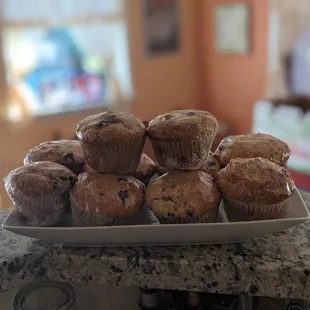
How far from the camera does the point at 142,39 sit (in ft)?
11.8

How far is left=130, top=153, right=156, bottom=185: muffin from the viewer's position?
718 mm

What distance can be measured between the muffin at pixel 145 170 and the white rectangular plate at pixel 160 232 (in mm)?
105

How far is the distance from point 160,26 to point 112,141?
3149mm

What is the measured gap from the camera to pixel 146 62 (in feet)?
12.1

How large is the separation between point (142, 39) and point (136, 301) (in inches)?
118

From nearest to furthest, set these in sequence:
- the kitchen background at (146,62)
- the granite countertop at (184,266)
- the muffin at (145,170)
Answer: the granite countertop at (184,266) → the muffin at (145,170) → the kitchen background at (146,62)

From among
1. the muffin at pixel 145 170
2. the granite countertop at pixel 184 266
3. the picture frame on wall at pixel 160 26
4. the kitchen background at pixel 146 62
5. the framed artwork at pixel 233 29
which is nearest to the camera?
the granite countertop at pixel 184 266

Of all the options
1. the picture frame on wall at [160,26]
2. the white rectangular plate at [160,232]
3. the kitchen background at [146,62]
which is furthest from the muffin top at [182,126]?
the picture frame on wall at [160,26]

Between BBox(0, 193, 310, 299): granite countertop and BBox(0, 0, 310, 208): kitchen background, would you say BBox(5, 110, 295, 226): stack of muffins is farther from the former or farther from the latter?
BBox(0, 0, 310, 208): kitchen background

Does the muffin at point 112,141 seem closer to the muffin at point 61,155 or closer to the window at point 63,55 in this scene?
the muffin at point 61,155

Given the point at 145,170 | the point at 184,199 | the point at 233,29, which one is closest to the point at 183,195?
the point at 184,199

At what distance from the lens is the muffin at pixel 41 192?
0.65 metres

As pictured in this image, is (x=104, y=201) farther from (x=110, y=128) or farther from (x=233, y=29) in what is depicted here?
(x=233, y=29)

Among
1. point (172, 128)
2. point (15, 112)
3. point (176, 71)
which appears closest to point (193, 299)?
point (172, 128)
